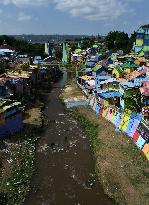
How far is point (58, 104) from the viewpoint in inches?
2072

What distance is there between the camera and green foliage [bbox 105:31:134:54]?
93531 millimetres

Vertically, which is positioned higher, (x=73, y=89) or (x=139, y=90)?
(x=139, y=90)

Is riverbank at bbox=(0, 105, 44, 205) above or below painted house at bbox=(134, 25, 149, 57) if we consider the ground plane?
below

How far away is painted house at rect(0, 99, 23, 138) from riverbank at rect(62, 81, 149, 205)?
705cm

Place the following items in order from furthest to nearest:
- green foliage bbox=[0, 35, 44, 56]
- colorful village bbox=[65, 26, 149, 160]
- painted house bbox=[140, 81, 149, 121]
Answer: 1. green foliage bbox=[0, 35, 44, 56]
2. painted house bbox=[140, 81, 149, 121]
3. colorful village bbox=[65, 26, 149, 160]

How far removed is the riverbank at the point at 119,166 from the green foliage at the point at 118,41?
187 ft

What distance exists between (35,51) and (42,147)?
209 ft

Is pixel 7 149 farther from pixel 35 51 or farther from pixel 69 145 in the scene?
pixel 35 51

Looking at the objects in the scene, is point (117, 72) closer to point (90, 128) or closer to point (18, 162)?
point (90, 128)

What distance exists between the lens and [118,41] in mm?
94438

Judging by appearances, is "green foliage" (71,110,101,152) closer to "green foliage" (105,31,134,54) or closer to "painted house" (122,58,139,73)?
"painted house" (122,58,139,73)

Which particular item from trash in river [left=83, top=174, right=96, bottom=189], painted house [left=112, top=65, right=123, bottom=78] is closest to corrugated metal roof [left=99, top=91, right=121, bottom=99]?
painted house [left=112, top=65, right=123, bottom=78]

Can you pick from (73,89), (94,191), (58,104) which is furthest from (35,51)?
(94,191)

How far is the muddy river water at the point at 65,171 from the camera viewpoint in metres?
25.5
